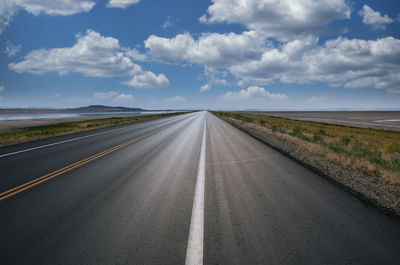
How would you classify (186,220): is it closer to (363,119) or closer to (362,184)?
(362,184)

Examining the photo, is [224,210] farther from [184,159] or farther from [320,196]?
[184,159]

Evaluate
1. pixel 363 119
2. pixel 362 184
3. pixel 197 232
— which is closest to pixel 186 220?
pixel 197 232

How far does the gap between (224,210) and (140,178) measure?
2912mm

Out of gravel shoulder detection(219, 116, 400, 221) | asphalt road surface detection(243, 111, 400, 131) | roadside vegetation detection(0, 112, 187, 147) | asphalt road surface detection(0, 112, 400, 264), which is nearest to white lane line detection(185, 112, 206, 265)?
asphalt road surface detection(0, 112, 400, 264)

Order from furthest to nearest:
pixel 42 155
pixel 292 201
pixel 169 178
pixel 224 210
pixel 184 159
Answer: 1. pixel 42 155
2. pixel 184 159
3. pixel 169 178
4. pixel 292 201
5. pixel 224 210

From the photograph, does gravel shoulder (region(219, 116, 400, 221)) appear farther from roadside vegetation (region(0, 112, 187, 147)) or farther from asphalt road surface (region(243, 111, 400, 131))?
asphalt road surface (region(243, 111, 400, 131))

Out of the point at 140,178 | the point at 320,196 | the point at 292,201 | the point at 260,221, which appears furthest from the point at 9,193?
the point at 320,196

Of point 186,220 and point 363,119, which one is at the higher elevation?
point 363,119

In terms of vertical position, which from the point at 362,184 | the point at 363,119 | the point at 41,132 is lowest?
the point at 362,184

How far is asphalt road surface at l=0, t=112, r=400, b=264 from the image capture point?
2662 millimetres

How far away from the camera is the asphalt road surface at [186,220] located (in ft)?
Answer: 8.73

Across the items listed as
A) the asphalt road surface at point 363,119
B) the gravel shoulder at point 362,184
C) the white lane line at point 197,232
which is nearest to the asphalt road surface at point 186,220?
the white lane line at point 197,232

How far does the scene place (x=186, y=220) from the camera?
3.49 metres

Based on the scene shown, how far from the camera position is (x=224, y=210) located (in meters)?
3.86
